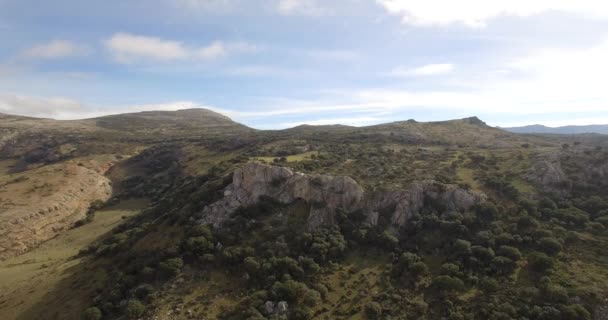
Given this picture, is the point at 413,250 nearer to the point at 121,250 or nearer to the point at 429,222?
the point at 429,222

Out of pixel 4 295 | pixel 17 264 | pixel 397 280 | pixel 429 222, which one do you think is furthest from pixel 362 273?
pixel 17 264

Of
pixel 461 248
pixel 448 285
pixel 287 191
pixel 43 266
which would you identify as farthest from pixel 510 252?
pixel 43 266

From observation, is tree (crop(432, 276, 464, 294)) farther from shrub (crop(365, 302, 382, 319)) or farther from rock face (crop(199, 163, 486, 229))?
rock face (crop(199, 163, 486, 229))

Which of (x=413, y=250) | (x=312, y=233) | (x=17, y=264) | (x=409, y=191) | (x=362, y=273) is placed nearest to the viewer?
(x=362, y=273)

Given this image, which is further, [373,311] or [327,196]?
[327,196]

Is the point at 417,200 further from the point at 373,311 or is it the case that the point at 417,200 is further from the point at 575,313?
the point at 575,313

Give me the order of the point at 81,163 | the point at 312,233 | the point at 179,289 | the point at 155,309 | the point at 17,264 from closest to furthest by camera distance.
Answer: the point at 155,309, the point at 179,289, the point at 312,233, the point at 17,264, the point at 81,163

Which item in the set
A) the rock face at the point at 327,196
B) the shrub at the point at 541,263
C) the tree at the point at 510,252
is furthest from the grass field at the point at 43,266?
the shrub at the point at 541,263
